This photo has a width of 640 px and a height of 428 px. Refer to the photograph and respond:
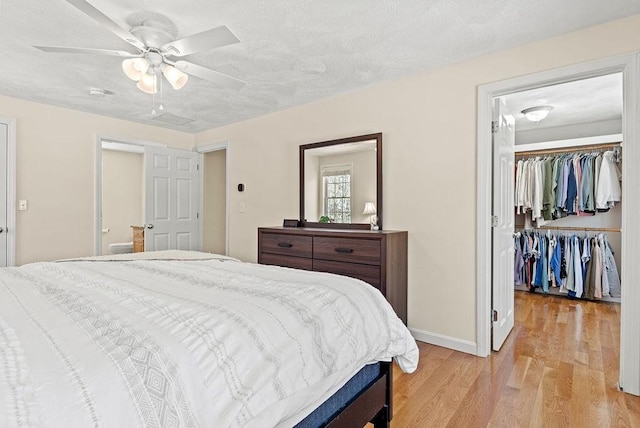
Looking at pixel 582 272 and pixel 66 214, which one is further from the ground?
pixel 66 214

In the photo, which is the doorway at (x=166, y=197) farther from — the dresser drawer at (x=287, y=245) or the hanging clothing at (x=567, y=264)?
the hanging clothing at (x=567, y=264)

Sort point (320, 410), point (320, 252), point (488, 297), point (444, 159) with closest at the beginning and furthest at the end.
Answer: point (320, 410) < point (488, 297) < point (444, 159) < point (320, 252)

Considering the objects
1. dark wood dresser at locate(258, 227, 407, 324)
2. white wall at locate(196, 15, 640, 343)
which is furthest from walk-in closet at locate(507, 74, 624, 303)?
dark wood dresser at locate(258, 227, 407, 324)

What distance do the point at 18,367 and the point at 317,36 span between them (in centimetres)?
224

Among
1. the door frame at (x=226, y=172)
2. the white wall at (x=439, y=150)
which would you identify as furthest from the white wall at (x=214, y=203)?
the white wall at (x=439, y=150)

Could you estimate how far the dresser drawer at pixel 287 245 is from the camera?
3133 millimetres

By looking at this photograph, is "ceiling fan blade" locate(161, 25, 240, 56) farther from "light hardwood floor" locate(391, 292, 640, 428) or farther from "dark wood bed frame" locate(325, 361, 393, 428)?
"light hardwood floor" locate(391, 292, 640, 428)

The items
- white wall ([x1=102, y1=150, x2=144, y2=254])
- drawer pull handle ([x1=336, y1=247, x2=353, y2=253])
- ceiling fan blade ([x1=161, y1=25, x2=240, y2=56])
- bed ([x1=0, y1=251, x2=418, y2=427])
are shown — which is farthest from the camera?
white wall ([x1=102, y1=150, x2=144, y2=254])

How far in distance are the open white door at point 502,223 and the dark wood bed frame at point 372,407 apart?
149cm

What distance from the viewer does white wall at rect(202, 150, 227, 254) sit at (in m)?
5.24

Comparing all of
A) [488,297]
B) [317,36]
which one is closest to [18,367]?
[317,36]

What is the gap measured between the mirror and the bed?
65.8 inches

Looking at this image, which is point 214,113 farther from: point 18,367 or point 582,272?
point 582,272

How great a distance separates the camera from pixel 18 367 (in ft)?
2.39
